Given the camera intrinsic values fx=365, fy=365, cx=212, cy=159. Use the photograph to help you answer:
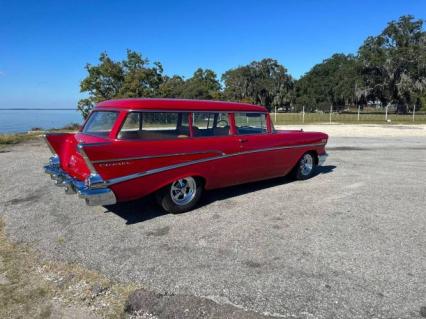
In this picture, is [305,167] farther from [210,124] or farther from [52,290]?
[52,290]

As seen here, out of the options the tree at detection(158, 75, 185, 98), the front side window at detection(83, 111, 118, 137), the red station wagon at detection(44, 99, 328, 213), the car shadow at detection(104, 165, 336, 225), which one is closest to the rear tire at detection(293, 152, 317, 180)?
the car shadow at detection(104, 165, 336, 225)

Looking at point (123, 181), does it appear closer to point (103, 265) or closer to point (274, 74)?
point (103, 265)

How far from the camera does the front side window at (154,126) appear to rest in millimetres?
4754

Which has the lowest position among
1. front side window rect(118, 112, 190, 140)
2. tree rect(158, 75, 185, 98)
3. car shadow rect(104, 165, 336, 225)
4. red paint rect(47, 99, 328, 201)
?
car shadow rect(104, 165, 336, 225)

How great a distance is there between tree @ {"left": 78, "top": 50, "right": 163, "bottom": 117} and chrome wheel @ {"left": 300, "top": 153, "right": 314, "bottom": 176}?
2527 centimetres

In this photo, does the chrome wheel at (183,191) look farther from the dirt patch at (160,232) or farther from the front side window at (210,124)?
the front side window at (210,124)

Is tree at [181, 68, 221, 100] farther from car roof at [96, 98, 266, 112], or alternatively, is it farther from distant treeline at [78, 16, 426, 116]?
car roof at [96, 98, 266, 112]

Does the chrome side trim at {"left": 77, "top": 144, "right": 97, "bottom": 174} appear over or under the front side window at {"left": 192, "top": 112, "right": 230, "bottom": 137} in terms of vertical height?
under

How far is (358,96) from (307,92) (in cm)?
2217

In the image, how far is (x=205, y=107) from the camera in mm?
5645

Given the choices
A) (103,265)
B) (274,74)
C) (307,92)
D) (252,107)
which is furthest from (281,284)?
(307,92)

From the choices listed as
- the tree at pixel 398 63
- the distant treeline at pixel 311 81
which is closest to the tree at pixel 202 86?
the distant treeline at pixel 311 81

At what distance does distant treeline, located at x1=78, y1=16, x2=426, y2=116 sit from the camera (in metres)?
32.1

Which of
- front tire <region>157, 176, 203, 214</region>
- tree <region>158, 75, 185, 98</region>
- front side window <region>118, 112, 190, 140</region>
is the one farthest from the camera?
tree <region>158, 75, 185, 98</region>
